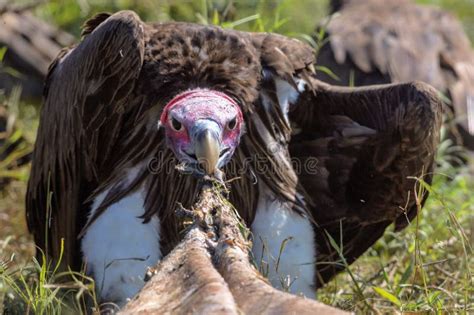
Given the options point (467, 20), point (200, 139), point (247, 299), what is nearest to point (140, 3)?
point (467, 20)

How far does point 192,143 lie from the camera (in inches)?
166

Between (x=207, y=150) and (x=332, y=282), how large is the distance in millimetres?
1573

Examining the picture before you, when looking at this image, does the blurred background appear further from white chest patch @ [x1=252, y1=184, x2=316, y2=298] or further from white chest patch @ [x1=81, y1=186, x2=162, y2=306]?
white chest patch @ [x1=81, y1=186, x2=162, y2=306]

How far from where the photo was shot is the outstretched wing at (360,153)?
4801 millimetres

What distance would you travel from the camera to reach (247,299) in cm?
292

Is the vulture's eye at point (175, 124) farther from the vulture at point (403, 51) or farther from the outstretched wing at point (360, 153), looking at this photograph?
the vulture at point (403, 51)

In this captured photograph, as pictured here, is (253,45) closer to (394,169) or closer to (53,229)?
(394,169)

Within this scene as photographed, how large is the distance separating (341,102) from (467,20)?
593 cm

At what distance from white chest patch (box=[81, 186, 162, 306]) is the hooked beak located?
581mm

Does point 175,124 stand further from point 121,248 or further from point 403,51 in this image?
point 403,51

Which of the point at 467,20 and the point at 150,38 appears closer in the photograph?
the point at 150,38

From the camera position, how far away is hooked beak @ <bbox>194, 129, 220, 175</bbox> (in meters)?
4.05
